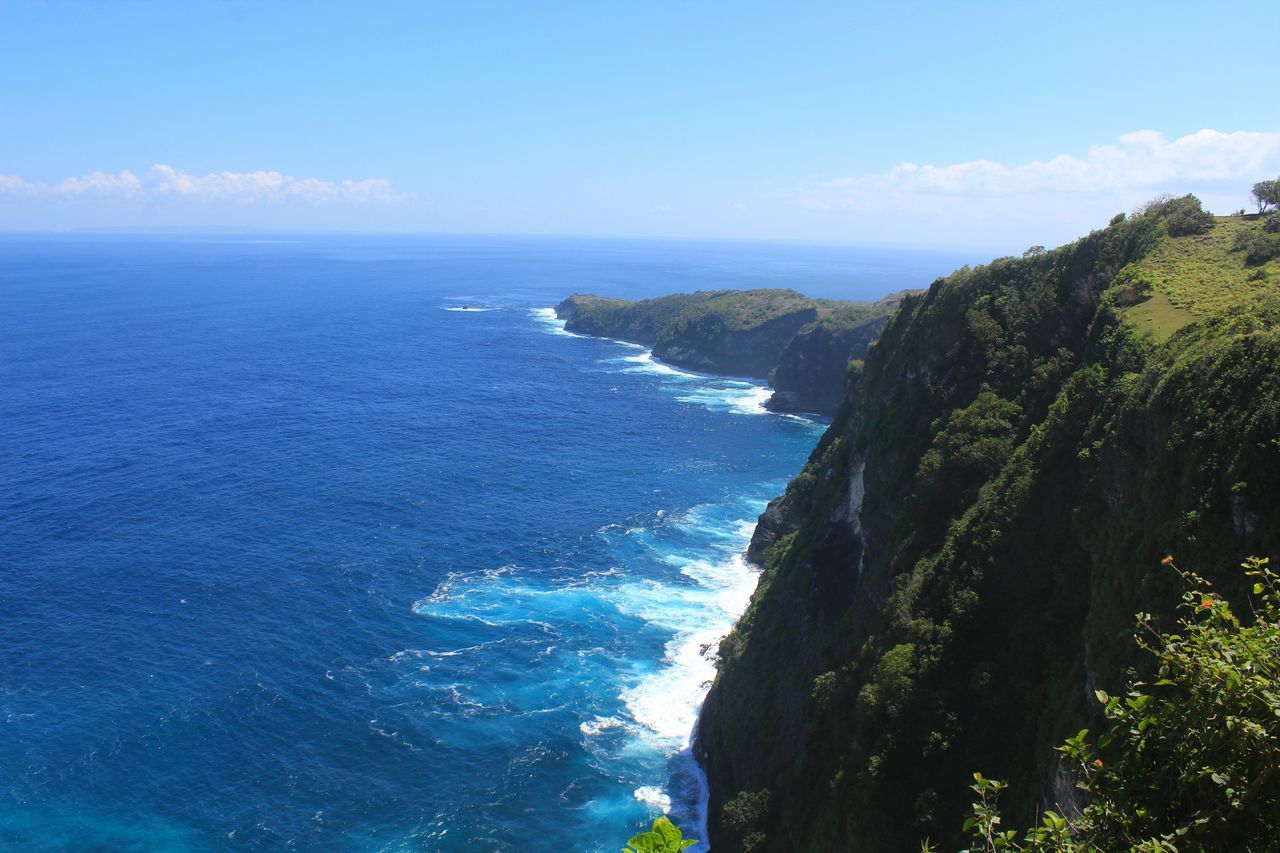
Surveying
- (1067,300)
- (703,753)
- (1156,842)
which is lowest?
(703,753)

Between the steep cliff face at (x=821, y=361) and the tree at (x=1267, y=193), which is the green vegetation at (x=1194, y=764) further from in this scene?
the steep cliff face at (x=821, y=361)

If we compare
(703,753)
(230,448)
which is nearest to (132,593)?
(230,448)

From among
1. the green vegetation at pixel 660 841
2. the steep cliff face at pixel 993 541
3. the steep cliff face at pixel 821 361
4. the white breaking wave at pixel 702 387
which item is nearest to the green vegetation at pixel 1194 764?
the green vegetation at pixel 660 841

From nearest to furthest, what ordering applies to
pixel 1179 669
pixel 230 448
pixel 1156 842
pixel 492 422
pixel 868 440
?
pixel 1156 842 < pixel 1179 669 < pixel 868 440 < pixel 230 448 < pixel 492 422

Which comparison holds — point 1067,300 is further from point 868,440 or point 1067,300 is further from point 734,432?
point 734,432

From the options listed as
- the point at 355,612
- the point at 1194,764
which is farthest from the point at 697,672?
the point at 1194,764

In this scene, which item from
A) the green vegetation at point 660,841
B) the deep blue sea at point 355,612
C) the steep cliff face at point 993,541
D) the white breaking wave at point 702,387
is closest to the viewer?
the green vegetation at point 660,841
